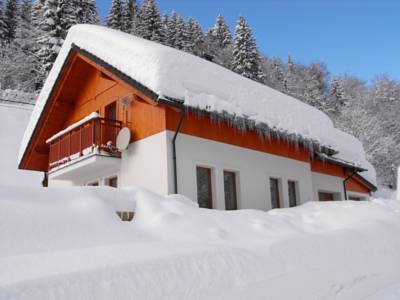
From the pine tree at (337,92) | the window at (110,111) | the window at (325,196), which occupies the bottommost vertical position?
the window at (325,196)

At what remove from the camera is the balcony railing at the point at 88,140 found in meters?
10.8

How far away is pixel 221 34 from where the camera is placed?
56531 millimetres

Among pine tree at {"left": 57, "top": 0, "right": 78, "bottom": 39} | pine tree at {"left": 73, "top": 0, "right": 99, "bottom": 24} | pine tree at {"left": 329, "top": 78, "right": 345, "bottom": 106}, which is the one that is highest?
pine tree at {"left": 73, "top": 0, "right": 99, "bottom": 24}

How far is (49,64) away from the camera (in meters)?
33.0

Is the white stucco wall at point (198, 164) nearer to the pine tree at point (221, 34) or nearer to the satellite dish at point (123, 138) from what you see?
the satellite dish at point (123, 138)

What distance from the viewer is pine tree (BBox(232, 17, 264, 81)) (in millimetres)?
38969

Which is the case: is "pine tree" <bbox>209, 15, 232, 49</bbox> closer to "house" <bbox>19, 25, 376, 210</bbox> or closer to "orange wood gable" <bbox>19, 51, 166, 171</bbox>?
"house" <bbox>19, 25, 376, 210</bbox>

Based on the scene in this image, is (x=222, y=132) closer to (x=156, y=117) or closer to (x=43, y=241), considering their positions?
(x=156, y=117)

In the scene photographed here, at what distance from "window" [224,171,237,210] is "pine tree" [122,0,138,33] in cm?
3890

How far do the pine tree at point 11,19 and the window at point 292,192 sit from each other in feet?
146

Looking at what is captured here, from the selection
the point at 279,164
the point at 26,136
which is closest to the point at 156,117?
the point at 279,164

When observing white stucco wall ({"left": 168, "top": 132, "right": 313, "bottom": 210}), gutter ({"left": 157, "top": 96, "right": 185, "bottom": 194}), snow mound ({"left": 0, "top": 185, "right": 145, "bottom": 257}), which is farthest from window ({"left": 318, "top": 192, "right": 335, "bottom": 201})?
snow mound ({"left": 0, "top": 185, "right": 145, "bottom": 257})

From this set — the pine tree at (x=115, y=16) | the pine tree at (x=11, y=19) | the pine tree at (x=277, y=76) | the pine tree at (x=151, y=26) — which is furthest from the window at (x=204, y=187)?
the pine tree at (x=11, y=19)

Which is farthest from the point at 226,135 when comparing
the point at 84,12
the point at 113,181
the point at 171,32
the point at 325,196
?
the point at 171,32
